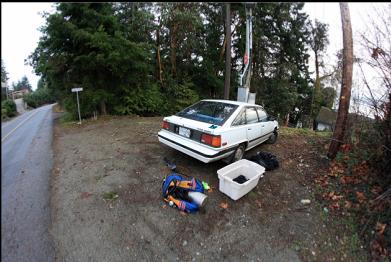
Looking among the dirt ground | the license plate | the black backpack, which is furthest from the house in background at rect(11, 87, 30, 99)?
the black backpack

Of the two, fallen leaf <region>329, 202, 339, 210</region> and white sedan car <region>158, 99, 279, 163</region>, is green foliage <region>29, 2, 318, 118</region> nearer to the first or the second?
white sedan car <region>158, 99, 279, 163</region>

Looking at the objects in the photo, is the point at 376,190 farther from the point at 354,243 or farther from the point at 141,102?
the point at 141,102

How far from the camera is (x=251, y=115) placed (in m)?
4.85

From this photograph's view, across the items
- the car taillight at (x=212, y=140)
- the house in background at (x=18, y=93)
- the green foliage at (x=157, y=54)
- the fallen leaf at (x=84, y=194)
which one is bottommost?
the fallen leaf at (x=84, y=194)

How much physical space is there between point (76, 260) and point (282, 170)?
3865mm

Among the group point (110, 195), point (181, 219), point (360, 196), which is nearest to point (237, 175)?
point (181, 219)

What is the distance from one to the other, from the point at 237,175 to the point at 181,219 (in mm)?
1436

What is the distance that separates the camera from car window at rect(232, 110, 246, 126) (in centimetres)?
419

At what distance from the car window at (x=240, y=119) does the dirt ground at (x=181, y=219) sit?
96 centimetres

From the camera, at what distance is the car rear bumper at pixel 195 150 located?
3.73 m

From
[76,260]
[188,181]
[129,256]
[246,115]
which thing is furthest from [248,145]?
[76,260]

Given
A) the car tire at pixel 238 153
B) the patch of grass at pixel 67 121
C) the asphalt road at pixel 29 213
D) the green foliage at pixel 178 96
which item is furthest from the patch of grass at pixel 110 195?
the green foliage at pixel 178 96

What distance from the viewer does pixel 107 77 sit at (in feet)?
32.8

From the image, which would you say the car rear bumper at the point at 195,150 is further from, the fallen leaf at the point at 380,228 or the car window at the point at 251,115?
the fallen leaf at the point at 380,228
